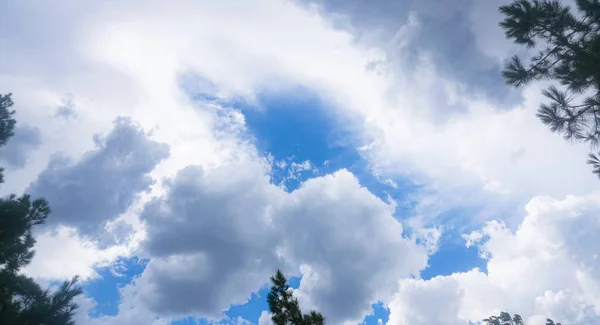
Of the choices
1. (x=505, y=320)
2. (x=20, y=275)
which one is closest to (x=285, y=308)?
(x=20, y=275)

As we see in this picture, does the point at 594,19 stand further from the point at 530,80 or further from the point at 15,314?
the point at 15,314

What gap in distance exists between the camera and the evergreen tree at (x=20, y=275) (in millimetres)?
17344

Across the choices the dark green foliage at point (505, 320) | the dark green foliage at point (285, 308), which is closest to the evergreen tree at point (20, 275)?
the dark green foliage at point (285, 308)

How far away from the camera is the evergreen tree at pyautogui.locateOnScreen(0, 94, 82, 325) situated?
56.9 ft

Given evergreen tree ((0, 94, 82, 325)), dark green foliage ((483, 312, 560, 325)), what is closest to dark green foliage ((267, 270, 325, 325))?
evergreen tree ((0, 94, 82, 325))

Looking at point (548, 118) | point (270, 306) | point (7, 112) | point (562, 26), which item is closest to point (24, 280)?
point (7, 112)

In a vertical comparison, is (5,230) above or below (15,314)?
above

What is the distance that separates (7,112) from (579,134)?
3422 centimetres

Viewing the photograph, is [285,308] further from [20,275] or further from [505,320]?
[505,320]

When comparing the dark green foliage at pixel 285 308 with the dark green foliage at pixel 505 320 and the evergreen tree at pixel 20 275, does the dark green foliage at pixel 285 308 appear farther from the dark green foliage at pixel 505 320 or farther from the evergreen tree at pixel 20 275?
the dark green foliage at pixel 505 320

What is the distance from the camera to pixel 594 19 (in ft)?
34.9

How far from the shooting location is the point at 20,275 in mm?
22656

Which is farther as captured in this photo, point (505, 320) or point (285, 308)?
point (505, 320)

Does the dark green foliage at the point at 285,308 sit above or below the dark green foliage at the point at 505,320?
below
